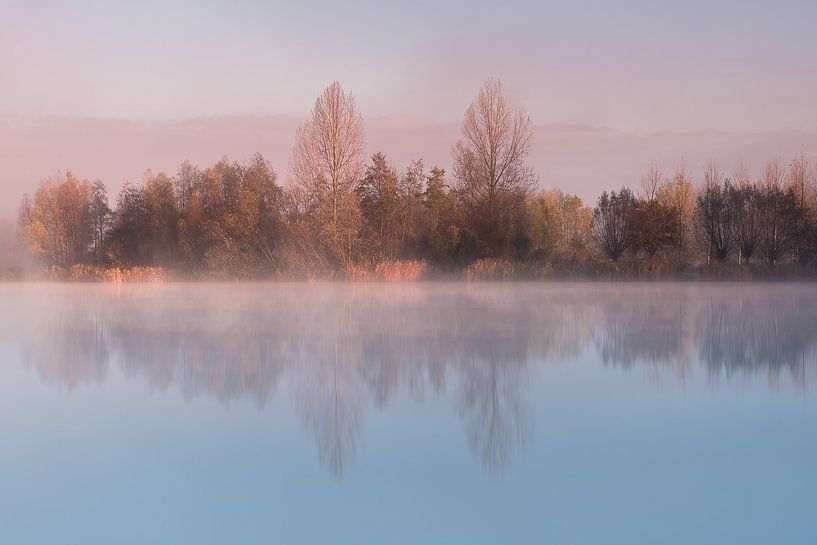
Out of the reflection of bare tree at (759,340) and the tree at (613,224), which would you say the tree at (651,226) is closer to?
the tree at (613,224)

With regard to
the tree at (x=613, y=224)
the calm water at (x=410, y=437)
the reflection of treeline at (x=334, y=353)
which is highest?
the tree at (x=613, y=224)

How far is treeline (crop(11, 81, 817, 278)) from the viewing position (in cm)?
2728

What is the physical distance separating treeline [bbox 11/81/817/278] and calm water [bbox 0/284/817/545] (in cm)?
1731

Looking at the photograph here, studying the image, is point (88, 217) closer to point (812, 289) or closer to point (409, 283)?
point (409, 283)

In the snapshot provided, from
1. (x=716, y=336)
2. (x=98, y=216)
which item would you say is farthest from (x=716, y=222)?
(x=98, y=216)

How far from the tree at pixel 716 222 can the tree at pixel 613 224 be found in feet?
9.59

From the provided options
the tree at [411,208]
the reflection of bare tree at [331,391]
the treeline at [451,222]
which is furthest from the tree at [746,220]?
the reflection of bare tree at [331,391]

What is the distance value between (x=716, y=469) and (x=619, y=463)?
0.52 m

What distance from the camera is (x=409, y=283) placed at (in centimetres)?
2586

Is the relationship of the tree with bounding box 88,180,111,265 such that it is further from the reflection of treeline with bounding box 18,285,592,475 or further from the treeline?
the reflection of treeline with bounding box 18,285,592,475

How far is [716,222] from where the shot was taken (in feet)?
95.9

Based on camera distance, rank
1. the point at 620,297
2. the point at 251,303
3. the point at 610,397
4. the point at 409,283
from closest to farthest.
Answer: the point at 610,397, the point at 251,303, the point at 620,297, the point at 409,283

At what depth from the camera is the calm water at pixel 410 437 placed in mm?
3248

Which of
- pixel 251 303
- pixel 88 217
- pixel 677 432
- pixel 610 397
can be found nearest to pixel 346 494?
pixel 677 432
